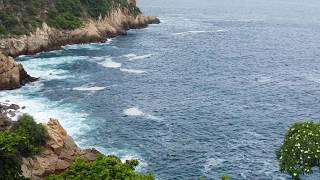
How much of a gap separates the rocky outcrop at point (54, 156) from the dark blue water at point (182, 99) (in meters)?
8.21

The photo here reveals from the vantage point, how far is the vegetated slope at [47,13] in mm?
136875

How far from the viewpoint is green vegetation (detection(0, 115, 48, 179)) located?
171 ft

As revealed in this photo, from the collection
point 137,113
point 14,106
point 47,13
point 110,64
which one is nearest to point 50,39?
point 47,13

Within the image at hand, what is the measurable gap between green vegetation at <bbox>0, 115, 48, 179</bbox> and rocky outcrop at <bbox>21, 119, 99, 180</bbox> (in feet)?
4.12

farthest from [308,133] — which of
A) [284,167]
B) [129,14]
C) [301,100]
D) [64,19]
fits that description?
[129,14]

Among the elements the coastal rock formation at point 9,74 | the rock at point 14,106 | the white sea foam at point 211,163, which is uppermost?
the coastal rock formation at point 9,74

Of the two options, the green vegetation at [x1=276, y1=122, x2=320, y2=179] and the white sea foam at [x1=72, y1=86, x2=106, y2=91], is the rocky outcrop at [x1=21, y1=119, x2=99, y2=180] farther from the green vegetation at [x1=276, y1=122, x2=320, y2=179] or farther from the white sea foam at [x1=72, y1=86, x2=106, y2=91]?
the white sea foam at [x1=72, y1=86, x2=106, y2=91]

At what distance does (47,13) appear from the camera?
152 meters

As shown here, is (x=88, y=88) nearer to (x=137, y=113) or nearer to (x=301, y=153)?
(x=137, y=113)

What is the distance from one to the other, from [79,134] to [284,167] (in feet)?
130

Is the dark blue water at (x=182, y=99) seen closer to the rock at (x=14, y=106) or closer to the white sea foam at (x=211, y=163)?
the white sea foam at (x=211, y=163)

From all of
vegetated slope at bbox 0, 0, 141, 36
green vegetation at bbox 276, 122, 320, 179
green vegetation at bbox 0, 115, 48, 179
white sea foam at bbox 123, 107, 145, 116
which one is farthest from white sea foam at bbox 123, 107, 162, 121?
vegetated slope at bbox 0, 0, 141, 36

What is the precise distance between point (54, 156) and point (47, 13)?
94815 millimetres

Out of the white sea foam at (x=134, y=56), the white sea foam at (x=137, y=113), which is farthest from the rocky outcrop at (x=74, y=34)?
the white sea foam at (x=137, y=113)
